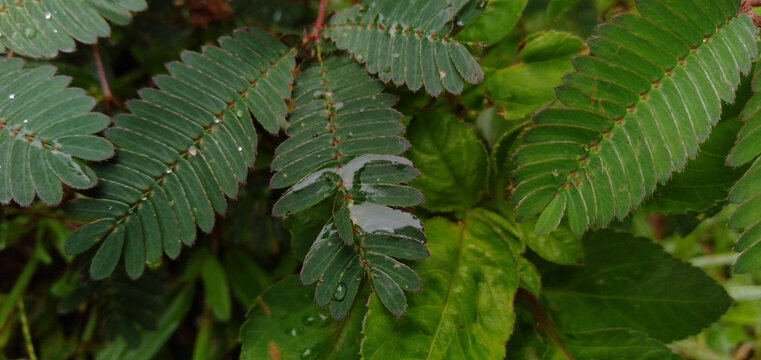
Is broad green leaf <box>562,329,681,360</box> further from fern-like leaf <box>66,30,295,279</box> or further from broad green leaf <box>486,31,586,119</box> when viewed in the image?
fern-like leaf <box>66,30,295,279</box>

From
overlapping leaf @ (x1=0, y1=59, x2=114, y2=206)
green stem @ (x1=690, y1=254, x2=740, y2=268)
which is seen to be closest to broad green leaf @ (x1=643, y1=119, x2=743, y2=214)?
green stem @ (x1=690, y1=254, x2=740, y2=268)

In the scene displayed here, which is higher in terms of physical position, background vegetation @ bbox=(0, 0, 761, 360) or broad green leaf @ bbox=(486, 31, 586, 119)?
broad green leaf @ bbox=(486, 31, 586, 119)

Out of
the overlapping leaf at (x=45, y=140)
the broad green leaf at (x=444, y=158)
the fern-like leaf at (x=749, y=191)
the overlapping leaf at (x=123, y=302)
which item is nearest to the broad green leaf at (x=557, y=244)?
the broad green leaf at (x=444, y=158)

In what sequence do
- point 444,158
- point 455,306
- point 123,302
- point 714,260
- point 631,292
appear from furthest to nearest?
point 714,260 < point 123,302 < point 631,292 < point 444,158 < point 455,306

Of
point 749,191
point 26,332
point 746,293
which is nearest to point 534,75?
point 749,191

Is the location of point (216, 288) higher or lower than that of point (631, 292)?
lower

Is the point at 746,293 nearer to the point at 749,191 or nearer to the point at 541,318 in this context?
the point at 541,318
